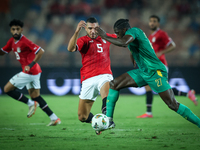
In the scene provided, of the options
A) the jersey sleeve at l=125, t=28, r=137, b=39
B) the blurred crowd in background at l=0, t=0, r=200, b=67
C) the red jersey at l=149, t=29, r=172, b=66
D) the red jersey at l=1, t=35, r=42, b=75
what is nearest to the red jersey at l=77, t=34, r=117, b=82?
the jersey sleeve at l=125, t=28, r=137, b=39

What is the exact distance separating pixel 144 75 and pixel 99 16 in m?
13.1

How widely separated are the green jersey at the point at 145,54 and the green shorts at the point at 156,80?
0.16ft

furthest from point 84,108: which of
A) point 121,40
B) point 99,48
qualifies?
point 121,40

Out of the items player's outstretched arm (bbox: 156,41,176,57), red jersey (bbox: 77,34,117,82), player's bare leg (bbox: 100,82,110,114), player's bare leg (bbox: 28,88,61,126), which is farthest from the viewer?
player's outstretched arm (bbox: 156,41,176,57)

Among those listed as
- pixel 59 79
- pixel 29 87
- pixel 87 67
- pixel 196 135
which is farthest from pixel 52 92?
pixel 196 135

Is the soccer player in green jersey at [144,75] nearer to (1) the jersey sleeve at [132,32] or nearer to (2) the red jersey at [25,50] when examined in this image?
(1) the jersey sleeve at [132,32]

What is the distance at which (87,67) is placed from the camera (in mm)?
5340

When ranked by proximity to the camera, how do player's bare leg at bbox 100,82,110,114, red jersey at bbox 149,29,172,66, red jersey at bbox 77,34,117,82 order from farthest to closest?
1. red jersey at bbox 149,29,172,66
2. red jersey at bbox 77,34,117,82
3. player's bare leg at bbox 100,82,110,114

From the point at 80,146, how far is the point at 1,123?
3.06m

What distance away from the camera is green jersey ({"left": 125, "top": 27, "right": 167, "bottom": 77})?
4.37 m

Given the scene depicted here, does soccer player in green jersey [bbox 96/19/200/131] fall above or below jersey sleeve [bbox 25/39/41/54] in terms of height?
below

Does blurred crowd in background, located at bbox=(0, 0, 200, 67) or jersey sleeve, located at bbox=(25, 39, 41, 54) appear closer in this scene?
jersey sleeve, located at bbox=(25, 39, 41, 54)

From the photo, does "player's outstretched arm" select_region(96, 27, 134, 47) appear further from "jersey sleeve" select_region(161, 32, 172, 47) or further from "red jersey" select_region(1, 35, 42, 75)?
"jersey sleeve" select_region(161, 32, 172, 47)

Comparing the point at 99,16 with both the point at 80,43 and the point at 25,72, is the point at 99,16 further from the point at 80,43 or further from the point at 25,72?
the point at 80,43
